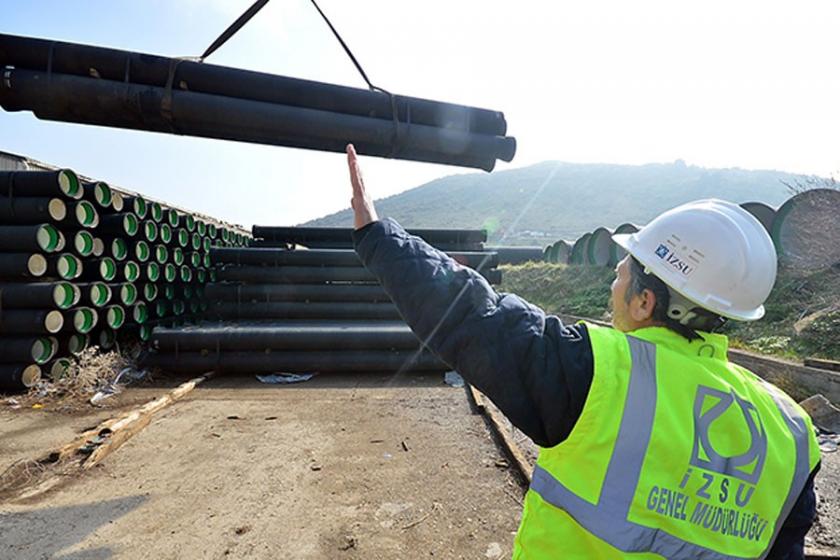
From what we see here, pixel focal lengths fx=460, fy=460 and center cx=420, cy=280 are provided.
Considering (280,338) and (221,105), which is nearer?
(221,105)

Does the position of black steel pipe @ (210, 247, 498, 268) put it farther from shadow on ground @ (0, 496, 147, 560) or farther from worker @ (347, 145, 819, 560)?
worker @ (347, 145, 819, 560)

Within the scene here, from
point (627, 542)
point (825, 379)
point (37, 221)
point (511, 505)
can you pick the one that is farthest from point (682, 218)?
point (37, 221)

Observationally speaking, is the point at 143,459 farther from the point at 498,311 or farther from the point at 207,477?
the point at 498,311

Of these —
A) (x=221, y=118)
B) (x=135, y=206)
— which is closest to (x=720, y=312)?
(x=221, y=118)

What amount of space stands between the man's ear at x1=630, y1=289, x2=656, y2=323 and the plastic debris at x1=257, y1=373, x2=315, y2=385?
20.9 ft

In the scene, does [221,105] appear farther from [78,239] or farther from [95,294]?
[95,294]

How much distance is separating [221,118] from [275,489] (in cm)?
289

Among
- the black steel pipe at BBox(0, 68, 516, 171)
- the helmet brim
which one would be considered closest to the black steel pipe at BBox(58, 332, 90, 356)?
the black steel pipe at BBox(0, 68, 516, 171)

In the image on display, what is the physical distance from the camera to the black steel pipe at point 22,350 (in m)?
5.62

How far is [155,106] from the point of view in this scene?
347 centimetres

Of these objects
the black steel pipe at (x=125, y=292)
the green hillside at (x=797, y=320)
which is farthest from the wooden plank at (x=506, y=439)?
the black steel pipe at (x=125, y=292)

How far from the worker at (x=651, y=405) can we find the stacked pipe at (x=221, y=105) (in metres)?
2.91

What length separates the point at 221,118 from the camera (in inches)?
141

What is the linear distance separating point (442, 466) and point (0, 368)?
562 centimetres
